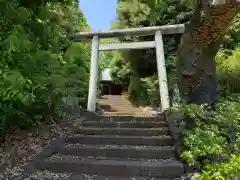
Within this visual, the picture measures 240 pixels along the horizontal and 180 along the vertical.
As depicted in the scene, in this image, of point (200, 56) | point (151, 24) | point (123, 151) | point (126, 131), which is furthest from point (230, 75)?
point (151, 24)

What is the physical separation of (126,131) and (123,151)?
921 mm

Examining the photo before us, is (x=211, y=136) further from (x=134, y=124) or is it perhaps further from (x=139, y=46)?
(x=139, y=46)

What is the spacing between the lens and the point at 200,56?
423cm

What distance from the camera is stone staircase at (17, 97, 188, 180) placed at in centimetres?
389

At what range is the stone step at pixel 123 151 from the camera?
441 cm

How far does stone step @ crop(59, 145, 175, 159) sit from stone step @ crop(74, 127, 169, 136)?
62 cm

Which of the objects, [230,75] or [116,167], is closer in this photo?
[116,167]

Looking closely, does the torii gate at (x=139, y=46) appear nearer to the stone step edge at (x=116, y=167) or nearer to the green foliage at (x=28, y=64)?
the green foliage at (x=28, y=64)

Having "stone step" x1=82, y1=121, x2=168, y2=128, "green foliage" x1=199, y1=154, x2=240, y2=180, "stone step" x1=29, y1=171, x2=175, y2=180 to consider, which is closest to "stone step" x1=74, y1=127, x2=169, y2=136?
"stone step" x1=82, y1=121, x2=168, y2=128

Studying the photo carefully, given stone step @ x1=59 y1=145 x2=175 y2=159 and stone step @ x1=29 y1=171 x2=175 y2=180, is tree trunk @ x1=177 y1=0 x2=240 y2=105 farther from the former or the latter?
stone step @ x1=29 y1=171 x2=175 y2=180

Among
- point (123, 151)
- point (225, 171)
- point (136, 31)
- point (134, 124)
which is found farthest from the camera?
point (136, 31)

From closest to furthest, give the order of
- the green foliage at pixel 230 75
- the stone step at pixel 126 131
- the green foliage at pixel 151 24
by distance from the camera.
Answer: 1. the stone step at pixel 126 131
2. the green foliage at pixel 230 75
3. the green foliage at pixel 151 24

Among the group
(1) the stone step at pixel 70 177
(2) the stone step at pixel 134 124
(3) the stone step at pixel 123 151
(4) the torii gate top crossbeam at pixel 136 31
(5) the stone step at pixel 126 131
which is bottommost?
(1) the stone step at pixel 70 177

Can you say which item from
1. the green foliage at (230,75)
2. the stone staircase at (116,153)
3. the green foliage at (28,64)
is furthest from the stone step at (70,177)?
the green foliage at (230,75)
